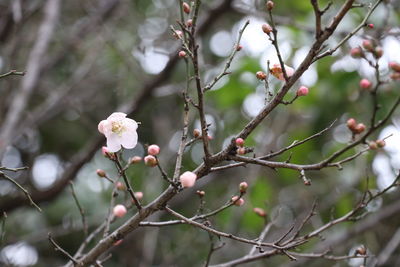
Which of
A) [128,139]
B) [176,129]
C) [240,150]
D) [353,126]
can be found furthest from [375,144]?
[176,129]

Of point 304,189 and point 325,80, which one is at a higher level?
point 325,80

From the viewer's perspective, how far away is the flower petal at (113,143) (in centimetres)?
125

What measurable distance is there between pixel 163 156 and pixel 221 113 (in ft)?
2.07

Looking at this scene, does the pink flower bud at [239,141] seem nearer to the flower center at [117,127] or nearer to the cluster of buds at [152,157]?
the cluster of buds at [152,157]

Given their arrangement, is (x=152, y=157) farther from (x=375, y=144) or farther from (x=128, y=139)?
(x=375, y=144)

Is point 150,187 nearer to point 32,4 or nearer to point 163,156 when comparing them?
A: point 163,156

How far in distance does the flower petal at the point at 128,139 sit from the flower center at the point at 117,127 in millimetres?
16

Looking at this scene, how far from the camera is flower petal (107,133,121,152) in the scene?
1251 mm

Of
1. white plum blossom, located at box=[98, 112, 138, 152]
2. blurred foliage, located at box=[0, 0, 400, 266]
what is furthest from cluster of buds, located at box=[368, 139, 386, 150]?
blurred foliage, located at box=[0, 0, 400, 266]

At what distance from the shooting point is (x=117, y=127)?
4.42 ft

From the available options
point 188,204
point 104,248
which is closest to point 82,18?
point 188,204

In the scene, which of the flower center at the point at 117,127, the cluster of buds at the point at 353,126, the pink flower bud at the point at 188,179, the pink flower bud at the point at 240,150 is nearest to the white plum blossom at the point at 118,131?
the flower center at the point at 117,127

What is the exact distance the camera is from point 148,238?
10.8 ft

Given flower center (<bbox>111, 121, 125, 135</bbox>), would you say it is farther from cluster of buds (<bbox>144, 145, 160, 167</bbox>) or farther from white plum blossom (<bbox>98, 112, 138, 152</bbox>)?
cluster of buds (<bbox>144, 145, 160, 167</bbox>)
